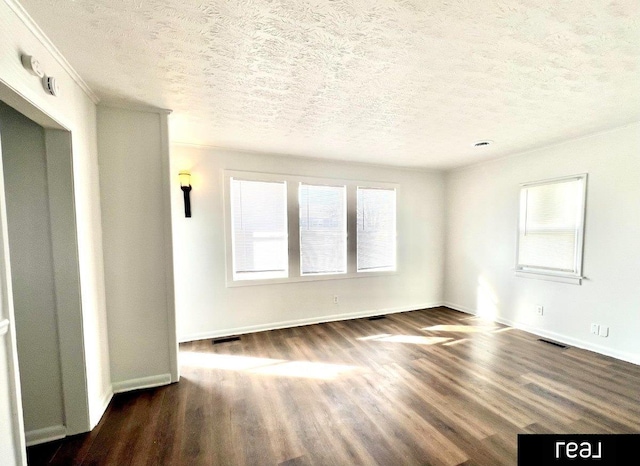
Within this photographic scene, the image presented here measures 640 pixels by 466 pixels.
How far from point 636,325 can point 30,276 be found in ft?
17.3

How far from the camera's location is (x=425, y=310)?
461 cm

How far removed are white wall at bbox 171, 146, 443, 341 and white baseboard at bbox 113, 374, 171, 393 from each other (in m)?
0.63

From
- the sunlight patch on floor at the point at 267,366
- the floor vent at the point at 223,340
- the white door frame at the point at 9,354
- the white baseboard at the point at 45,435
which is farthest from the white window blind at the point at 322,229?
the white door frame at the point at 9,354

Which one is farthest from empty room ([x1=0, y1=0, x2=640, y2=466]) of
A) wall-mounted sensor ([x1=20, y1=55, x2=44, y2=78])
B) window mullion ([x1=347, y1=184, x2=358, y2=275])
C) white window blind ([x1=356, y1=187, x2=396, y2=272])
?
white window blind ([x1=356, y1=187, x2=396, y2=272])

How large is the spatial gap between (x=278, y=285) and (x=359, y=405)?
Result: 1.96 m

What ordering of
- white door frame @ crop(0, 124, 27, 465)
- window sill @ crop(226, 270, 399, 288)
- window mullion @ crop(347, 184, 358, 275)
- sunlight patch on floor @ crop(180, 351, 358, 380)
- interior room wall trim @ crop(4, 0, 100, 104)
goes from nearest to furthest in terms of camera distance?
white door frame @ crop(0, 124, 27, 465), interior room wall trim @ crop(4, 0, 100, 104), sunlight patch on floor @ crop(180, 351, 358, 380), window sill @ crop(226, 270, 399, 288), window mullion @ crop(347, 184, 358, 275)

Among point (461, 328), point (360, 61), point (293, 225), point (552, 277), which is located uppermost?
point (360, 61)

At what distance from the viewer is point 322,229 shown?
3953 mm

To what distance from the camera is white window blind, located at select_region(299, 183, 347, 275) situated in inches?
151

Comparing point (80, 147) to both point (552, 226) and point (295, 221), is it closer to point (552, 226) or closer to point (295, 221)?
point (295, 221)

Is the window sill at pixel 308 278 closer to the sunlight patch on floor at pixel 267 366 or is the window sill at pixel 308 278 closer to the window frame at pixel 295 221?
the window frame at pixel 295 221

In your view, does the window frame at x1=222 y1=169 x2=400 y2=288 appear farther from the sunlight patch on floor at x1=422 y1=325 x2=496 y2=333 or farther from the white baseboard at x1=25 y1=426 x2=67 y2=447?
the white baseboard at x1=25 y1=426 x2=67 y2=447

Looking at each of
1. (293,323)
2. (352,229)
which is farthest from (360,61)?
(293,323)

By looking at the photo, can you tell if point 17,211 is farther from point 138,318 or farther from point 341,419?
point 341,419
